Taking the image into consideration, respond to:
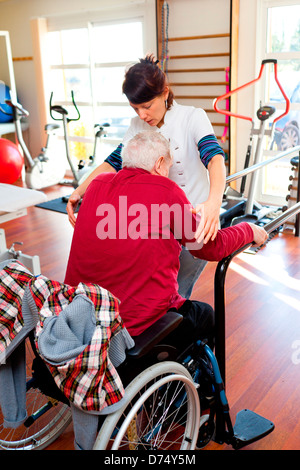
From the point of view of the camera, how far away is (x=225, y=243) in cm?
146

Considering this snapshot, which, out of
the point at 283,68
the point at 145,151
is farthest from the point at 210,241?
the point at 283,68

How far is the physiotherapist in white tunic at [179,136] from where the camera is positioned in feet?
5.47

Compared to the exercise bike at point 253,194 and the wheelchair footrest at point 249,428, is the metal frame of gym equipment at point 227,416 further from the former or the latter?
the exercise bike at point 253,194

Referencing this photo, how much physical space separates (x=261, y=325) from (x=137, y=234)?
4.95 ft

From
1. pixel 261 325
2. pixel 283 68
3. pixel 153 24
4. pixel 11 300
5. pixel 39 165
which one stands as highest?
pixel 153 24

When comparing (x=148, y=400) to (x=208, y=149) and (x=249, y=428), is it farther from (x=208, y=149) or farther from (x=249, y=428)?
(x=208, y=149)

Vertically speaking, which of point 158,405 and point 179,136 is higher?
point 179,136

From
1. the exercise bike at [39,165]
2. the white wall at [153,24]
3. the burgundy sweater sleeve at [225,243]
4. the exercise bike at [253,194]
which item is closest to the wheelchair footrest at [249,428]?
the burgundy sweater sleeve at [225,243]

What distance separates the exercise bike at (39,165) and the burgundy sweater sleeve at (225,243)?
4.42 m

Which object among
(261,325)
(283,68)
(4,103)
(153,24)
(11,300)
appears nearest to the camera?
(11,300)

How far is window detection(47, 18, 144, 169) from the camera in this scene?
575 cm

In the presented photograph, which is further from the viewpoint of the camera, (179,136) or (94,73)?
(94,73)

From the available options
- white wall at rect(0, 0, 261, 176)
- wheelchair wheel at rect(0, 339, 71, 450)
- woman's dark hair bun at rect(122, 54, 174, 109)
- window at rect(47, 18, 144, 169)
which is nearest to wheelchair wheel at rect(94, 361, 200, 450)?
wheelchair wheel at rect(0, 339, 71, 450)
